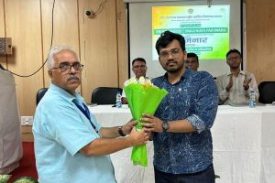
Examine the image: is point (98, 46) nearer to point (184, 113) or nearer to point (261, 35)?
point (261, 35)

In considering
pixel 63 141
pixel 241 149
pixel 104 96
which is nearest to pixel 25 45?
pixel 104 96

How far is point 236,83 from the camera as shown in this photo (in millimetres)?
4469

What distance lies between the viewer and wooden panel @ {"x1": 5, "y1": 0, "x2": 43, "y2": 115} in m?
5.47

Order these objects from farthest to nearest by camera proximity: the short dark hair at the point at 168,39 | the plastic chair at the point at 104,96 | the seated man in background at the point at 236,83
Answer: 1. the plastic chair at the point at 104,96
2. the seated man in background at the point at 236,83
3. the short dark hair at the point at 168,39

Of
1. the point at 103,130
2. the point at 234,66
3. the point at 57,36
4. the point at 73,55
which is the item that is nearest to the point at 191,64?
the point at 234,66

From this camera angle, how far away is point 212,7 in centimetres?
498

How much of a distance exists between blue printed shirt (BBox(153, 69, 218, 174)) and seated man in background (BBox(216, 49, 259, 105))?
109 inches

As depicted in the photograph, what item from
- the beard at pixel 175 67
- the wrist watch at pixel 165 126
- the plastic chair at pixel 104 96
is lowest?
the plastic chair at pixel 104 96

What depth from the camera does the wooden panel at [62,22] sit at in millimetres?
5379

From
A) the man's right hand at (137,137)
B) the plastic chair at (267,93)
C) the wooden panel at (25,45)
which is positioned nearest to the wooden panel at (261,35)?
the plastic chair at (267,93)

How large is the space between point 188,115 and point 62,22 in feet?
14.2

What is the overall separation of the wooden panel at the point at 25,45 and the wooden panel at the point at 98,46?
0.80 metres

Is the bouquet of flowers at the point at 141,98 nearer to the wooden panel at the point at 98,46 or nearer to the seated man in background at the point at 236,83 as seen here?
the seated man in background at the point at 236,83

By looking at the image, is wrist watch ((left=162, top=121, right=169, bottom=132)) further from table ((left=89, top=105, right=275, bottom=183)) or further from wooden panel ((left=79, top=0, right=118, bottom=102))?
wooden panel ((left=79, top=0, right=118, bottom=102))
